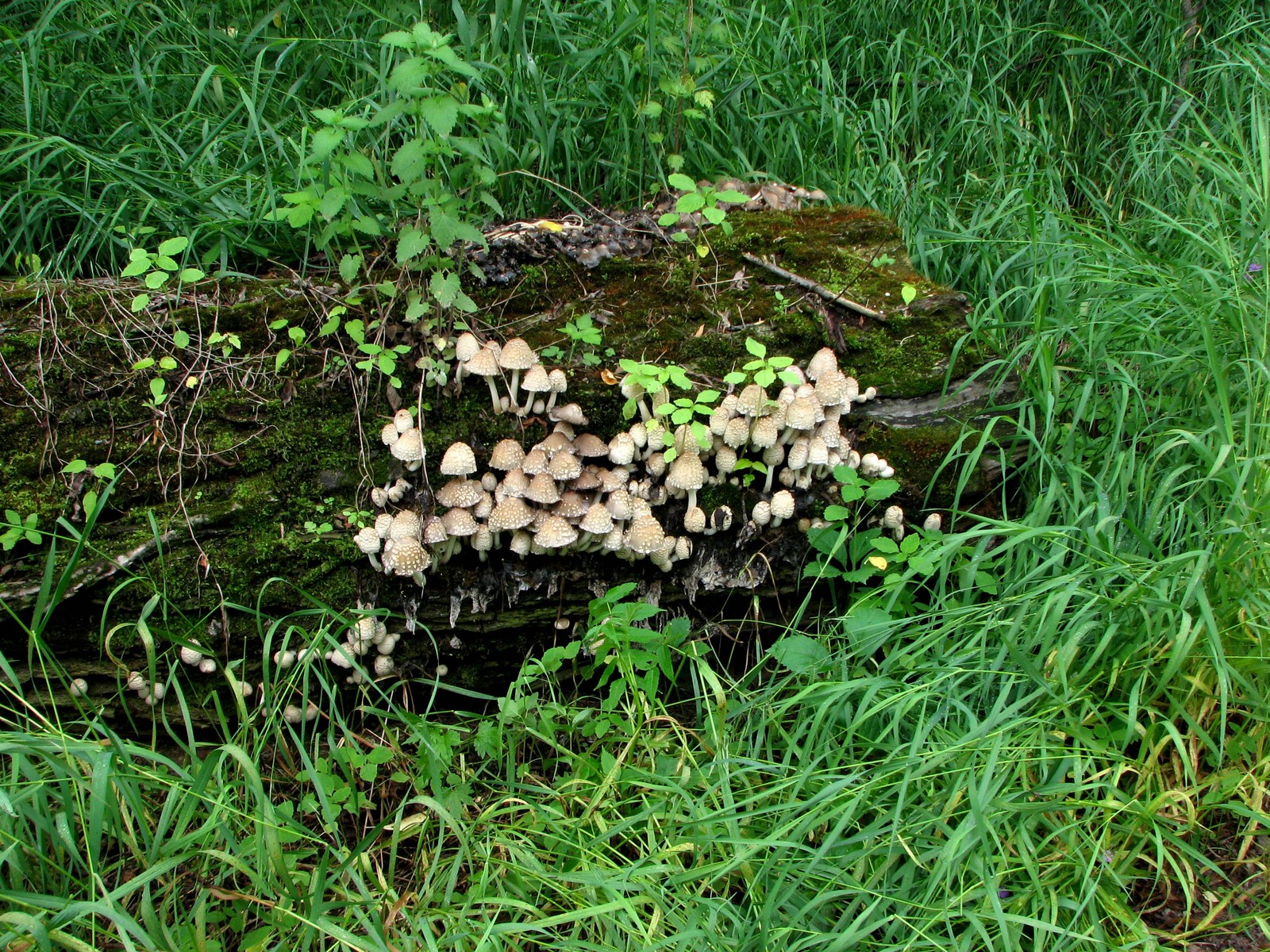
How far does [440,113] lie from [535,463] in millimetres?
1156

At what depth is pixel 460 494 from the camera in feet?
9.49

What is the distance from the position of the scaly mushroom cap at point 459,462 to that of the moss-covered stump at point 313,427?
0.48ft

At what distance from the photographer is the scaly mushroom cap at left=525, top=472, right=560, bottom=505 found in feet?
9.38

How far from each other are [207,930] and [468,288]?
2270mm

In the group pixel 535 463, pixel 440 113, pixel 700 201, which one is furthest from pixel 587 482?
pixel 440 113

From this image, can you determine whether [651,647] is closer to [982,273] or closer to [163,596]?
[163,596]

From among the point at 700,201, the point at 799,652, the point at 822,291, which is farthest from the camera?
the point at 822,291

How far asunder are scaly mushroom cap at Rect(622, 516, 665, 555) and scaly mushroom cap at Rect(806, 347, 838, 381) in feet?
2.87

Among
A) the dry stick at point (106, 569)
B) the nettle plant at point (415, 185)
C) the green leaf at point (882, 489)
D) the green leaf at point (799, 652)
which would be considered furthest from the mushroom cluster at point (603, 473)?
the dry stick at point (106, 569)

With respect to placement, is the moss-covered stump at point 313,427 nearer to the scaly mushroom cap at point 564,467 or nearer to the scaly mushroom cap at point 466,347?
the scaly mushroom cap at point 466,347

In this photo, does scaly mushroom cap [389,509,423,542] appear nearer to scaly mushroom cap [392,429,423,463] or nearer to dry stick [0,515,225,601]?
scaly mushroom cap [392,429,423,463]

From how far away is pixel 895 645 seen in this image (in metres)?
2.73

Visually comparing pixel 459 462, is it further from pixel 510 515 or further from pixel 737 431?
pixel 737 431

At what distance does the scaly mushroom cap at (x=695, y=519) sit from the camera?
3.03m
